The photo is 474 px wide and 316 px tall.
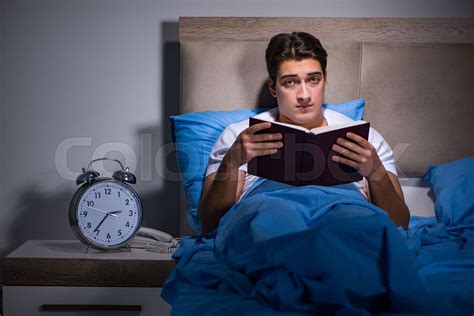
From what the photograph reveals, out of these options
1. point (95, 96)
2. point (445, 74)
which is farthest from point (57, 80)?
point (445, 74)

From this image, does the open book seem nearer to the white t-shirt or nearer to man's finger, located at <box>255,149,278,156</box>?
man's finger, located at <box>255,149,278,156</box>

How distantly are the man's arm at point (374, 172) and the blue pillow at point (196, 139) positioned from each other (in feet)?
1.38

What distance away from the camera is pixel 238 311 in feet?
3.28

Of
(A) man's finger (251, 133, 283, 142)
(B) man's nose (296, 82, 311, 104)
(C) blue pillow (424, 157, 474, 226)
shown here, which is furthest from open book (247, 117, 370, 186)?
(C) blue pillow (424, 157, 474, 226)

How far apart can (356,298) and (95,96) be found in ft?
5.14

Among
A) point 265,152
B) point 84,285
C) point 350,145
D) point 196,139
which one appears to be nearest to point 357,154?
point 350,145

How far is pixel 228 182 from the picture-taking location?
1.65m

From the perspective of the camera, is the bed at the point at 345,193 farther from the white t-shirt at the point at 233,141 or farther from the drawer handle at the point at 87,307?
the drawer handle at the point at 87,307

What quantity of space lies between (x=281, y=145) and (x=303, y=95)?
0.30m

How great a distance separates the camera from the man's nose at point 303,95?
5.75 feet

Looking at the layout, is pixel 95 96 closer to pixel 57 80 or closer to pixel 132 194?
pixel 57 80

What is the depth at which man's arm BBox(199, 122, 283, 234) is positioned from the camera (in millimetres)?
1561

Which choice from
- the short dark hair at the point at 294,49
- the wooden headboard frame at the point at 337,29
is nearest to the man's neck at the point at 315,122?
the short dark hair at the point at 294,49

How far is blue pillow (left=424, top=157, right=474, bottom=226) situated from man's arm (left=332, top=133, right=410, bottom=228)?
0.17m
